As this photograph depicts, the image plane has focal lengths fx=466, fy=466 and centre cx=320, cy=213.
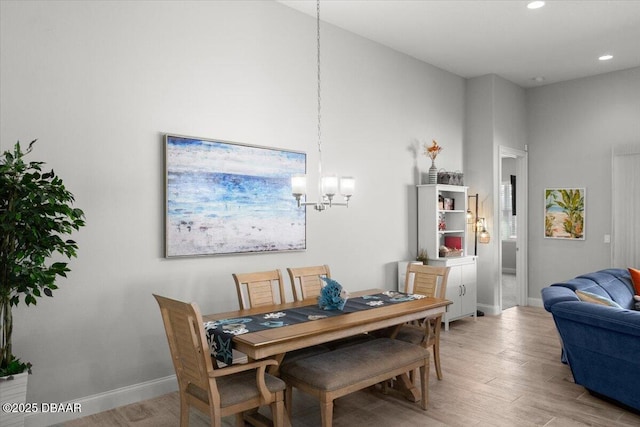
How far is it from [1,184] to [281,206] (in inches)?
88.7

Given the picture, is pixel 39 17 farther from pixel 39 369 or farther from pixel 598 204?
pixel 598 204

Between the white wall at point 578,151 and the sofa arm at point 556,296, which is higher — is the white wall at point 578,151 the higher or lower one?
the higher one

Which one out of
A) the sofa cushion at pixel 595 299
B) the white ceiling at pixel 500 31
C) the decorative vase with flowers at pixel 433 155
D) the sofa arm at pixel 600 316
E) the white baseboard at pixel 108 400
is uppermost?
the white ceiling at pixel 500 31

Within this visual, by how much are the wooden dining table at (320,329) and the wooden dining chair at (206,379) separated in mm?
111

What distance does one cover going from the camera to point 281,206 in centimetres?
430

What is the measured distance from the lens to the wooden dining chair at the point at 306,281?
3.88 m

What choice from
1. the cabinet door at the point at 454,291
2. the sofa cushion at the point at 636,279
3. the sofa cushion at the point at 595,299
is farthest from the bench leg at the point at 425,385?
the sofa cushion at the point at 636,279

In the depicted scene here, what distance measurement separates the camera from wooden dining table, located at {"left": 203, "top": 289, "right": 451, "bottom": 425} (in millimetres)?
2553

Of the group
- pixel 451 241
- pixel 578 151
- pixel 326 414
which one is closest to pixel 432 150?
pixel 451 241

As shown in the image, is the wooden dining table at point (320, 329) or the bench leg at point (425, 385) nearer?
the wooden dining table at point (320, 329)

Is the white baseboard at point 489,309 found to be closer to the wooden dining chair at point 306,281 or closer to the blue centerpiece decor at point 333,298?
the wooden dining chair at point 306,281

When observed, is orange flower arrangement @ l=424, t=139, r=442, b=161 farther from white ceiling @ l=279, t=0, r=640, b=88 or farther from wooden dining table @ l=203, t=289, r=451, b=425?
wooden dining table @ l=203, t=289, r=451, b=425

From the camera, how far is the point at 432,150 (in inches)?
230

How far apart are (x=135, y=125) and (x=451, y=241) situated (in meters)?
4.15
